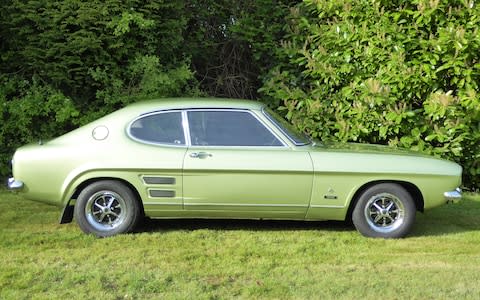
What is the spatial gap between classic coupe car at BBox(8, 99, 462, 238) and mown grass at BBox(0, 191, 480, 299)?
0.83ft

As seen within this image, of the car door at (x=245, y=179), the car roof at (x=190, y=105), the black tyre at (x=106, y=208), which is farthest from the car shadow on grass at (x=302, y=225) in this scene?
the car roof at (x=190, y=105)

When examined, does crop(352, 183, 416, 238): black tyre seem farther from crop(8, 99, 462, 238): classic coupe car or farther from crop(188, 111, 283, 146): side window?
crop(188, 111, 283, 146): side window

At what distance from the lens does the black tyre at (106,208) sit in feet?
18.2

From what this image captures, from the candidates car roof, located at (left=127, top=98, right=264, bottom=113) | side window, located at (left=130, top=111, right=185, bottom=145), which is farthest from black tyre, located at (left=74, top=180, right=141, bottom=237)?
car roof, located at (left=127, top=98, right=264, bottom=113)

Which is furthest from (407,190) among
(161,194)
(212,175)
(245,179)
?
(161,194)

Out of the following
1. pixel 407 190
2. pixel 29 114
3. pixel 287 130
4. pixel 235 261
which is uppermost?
pixel 287 130

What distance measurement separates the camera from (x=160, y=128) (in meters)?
5.73

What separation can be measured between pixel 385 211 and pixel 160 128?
2365mm

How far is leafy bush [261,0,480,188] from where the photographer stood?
25.3ft

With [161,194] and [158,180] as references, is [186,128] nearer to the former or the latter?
[158,180]

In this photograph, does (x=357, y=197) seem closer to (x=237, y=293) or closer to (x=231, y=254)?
(x=231, y=254)

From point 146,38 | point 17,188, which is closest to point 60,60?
point 146,38

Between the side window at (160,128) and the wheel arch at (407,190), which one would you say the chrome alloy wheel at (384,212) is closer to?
the wheel arch at (407,190)

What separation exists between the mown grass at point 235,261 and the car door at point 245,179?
0.31m
